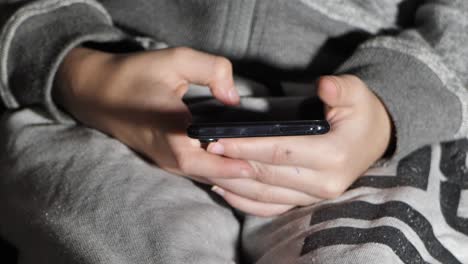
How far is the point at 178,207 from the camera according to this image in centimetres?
52

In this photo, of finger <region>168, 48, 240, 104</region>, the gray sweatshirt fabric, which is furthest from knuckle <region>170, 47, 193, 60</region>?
the gray sweatshirt fabric

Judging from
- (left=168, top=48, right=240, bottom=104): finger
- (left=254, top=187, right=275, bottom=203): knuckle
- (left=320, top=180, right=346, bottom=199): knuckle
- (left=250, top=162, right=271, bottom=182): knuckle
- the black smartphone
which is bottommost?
(left=254, top=187, right=275, bottom=203): knuckle

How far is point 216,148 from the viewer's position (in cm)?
49

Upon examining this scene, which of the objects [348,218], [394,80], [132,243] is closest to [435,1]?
[394,80]

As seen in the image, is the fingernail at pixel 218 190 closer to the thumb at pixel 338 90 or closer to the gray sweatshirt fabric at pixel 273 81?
the gray sweatshirt fabric at pixel 273 81

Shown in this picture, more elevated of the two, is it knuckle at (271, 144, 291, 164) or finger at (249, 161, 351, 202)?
knuckle at (271, 144, 291, 164)

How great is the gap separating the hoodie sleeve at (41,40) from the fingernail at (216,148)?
0.21 meters

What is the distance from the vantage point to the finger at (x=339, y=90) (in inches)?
19.3

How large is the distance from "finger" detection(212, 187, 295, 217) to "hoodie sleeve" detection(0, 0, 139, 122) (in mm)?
195

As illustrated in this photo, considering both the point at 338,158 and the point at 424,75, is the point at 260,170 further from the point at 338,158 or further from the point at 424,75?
the point at 424,75

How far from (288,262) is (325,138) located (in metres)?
0.11

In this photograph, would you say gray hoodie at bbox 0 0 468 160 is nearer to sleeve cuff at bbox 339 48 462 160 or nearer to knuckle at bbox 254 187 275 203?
sleeve cuff at bbox 339 48 462 160

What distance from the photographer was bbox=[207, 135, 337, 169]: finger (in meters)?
0.49

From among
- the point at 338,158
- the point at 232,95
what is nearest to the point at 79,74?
the point at 232,95
